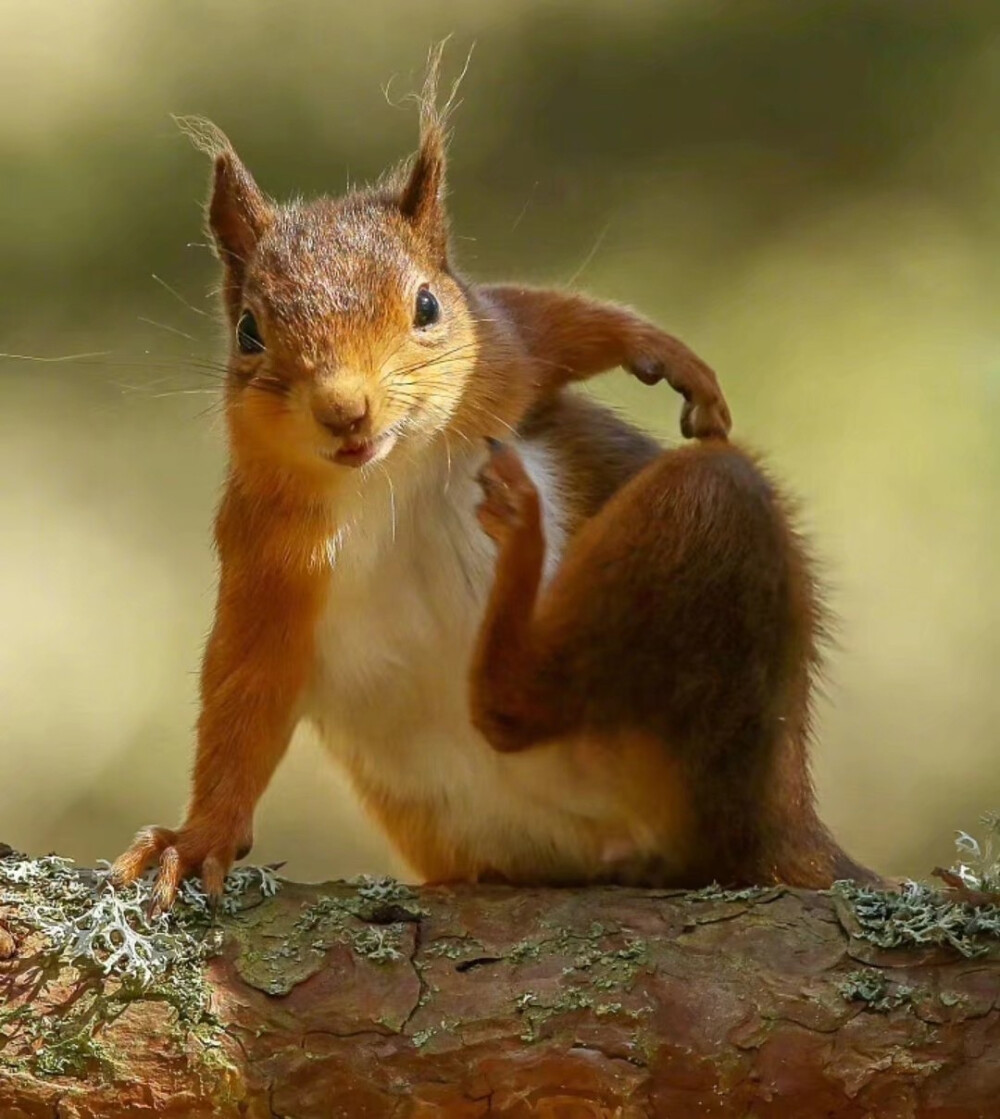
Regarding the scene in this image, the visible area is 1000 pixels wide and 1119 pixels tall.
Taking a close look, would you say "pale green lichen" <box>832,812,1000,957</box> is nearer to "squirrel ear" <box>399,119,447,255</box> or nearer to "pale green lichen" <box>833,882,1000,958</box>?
"pale green lichen" <box>833,882,1000,958</box>

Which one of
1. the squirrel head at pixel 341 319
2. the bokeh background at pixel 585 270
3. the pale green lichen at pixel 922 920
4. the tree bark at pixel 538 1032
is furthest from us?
the bokeh background at pixel 585 270

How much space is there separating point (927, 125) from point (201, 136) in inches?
126

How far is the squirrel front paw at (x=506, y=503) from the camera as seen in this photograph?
3.18 metres

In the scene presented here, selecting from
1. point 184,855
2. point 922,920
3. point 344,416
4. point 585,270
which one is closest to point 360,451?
point 344,416

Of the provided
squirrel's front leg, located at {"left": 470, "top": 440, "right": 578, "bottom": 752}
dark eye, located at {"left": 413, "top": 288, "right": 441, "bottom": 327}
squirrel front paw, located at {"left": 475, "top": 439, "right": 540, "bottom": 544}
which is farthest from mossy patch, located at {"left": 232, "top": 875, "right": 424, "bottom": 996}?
dark eye, located at {"left": 413, "top": 288, "right": 441, "bottom": 327}

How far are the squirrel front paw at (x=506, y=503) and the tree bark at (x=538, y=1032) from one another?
29.7 inches

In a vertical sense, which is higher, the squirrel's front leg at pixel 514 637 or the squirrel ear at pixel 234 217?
the squirrel ear at pixel 234 217

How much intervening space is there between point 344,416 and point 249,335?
402 millimetres

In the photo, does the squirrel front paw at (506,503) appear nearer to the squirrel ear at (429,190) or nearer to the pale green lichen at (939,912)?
the squirrel ear at (429,190)

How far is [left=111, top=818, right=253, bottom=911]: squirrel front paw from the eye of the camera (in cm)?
297

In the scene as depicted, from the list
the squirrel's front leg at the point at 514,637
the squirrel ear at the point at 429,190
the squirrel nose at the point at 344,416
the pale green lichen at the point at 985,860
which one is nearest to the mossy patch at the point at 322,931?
the squirrel's front leg at the point at 514,637

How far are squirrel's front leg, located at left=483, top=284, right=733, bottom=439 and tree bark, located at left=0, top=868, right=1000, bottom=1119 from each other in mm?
1182

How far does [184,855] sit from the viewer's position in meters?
3.07

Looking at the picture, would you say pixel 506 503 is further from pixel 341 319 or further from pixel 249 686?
pixel 249 686
